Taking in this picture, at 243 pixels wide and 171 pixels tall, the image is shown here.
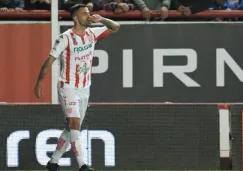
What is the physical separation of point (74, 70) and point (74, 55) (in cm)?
19

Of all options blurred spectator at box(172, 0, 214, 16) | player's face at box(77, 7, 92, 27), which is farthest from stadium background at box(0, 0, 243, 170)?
player's face at box(77, 7, 92, 27)

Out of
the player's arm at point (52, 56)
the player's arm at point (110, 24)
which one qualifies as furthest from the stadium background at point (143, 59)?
the player's arm at point (52, 56)

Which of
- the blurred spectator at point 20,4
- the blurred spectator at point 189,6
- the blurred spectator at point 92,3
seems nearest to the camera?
the blurred spectator at point 92,3

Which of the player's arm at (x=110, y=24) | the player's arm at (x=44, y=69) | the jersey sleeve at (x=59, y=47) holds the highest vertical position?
the player's arm at (x=110, y=24)

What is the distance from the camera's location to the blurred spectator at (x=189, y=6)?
13.8m

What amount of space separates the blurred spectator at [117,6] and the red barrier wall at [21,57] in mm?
973

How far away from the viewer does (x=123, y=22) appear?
13.9 metres

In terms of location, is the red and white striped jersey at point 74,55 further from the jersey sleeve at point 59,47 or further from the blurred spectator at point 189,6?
the blurred spectator at point 189,6

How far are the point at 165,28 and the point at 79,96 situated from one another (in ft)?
10.8

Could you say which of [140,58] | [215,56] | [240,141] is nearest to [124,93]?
[140,58]

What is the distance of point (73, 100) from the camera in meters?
10.9

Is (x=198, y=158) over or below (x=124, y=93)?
below

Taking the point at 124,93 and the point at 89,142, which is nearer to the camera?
the point at 89,142

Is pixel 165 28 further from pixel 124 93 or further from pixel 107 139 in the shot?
pixel 107 139
